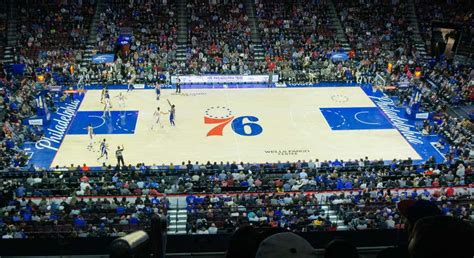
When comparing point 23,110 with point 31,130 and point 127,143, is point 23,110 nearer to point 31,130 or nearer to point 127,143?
point 31,130

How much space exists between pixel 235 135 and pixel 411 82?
605 inches

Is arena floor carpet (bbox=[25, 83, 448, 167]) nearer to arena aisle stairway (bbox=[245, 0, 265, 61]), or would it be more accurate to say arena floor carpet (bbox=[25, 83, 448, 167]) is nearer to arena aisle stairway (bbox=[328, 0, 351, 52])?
arena aisle stairway (bbox=[245, 0, 265, 61])

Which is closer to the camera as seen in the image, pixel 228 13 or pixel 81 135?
pixel 81 135

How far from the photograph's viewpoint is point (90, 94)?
3641 cm

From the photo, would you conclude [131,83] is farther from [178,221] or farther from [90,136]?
[178,221]

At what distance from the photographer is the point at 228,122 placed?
3203 centimetres

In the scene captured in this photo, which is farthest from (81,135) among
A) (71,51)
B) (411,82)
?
(411,82)

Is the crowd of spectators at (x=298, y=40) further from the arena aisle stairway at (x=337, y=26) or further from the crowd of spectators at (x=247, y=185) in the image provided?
the crowd of spectators at (x=247, y=185)

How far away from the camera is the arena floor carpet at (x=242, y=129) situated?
2786cm

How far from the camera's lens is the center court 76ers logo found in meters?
30.7

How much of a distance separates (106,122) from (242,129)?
8817 mm

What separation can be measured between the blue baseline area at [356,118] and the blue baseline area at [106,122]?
1299cm

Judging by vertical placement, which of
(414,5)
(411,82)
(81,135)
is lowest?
(81,135)

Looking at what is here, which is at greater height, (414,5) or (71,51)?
(414,5)
